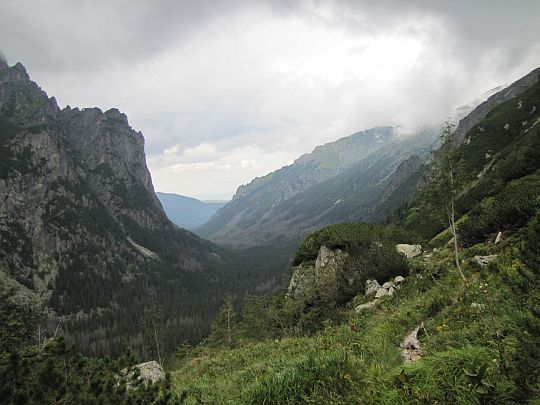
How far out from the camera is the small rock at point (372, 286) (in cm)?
2788

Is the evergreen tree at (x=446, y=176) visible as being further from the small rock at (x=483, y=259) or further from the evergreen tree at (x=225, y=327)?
the evergreen tree at (x=225, y=327)

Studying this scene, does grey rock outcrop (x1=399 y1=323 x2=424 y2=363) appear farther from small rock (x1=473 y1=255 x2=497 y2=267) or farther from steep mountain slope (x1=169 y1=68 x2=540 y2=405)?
small rock (x1=473 y1=255 x2=497 y2=267)

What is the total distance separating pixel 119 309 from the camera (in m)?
185

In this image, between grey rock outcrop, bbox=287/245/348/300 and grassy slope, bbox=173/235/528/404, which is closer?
grassy slope, bbox=173/235/528/404

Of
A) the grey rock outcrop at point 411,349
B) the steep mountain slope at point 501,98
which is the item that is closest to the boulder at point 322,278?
the grey rock outcrop at point 411,349

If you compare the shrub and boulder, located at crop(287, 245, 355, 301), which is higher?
the shrub

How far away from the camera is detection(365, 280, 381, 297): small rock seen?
91.5 ft

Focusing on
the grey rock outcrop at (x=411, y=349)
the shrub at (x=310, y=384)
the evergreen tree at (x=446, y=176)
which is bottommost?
the grey rock outcrop at (x=411, y=349)

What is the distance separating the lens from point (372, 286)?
2881 cm

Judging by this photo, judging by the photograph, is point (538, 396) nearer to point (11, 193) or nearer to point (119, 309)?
point (119, 309)

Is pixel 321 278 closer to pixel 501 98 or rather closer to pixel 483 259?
pixel 483 259

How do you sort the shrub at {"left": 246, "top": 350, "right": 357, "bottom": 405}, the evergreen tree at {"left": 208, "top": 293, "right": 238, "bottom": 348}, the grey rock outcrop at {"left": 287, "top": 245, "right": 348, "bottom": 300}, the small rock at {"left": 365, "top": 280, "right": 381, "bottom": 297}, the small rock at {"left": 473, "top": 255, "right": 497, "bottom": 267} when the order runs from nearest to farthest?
the shrub at {"left": 246, "top": 350, "right": 357, "bottom": 405} < the small rock at {"left": 473, "top": 255, "right": 497, "bottom": 267} < the small rock at {"left": 365, "top": 280, "right": 381, "bottom": 297} < the grey rock outcrop at {"left": 287, "top": 245, "right": 348, "bottom": 300} < the evergreen tree at {"left": 208, "top": 293, "right": 238, "bottom": 348}

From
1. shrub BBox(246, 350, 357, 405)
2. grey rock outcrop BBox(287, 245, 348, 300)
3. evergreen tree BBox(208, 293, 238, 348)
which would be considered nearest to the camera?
shrub BBox(246, 350, 357, 405)

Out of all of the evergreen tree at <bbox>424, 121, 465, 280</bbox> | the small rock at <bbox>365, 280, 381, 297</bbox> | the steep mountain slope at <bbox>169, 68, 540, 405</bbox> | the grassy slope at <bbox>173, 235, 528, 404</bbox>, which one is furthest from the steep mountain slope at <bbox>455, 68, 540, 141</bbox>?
the grassy slope at <bbox>173, 235, 528, 404</bbox>
